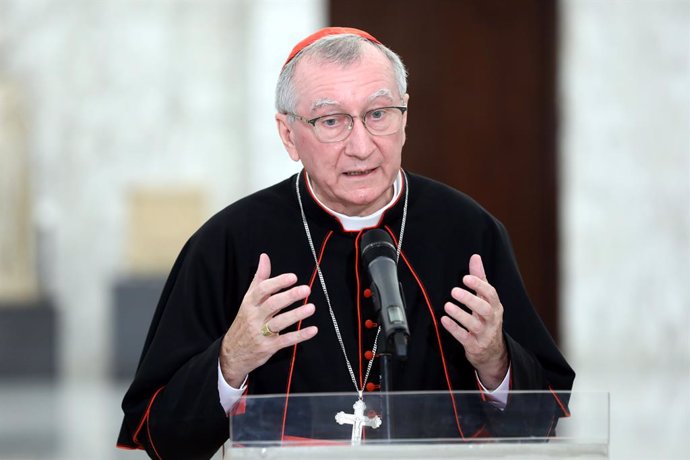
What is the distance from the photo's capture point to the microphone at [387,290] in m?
2.10

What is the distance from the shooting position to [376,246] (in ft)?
7.72

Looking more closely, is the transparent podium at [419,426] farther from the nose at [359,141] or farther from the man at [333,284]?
the nose at [359,141]

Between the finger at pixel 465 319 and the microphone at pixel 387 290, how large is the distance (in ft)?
0.59

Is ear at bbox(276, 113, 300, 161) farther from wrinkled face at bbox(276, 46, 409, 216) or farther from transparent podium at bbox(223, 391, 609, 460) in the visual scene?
transparent podium at bbox(223, 391, 609, 460)

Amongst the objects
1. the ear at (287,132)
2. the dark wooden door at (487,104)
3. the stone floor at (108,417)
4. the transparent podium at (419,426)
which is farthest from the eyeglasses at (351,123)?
the dark wooden door at (487,104)

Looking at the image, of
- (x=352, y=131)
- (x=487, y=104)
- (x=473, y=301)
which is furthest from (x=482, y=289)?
(x=487, y=104)

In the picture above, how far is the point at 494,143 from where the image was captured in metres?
9.58

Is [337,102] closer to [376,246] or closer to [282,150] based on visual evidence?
[376,246]

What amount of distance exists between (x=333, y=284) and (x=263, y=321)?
0.50 m

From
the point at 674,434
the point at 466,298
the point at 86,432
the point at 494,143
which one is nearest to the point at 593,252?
the point at 494,143

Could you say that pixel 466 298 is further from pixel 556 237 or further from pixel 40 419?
pixel 556 237

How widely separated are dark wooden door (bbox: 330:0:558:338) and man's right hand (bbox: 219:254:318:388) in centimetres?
700

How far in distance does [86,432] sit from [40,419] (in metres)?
0.69

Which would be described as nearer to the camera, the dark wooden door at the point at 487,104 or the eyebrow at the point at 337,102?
the eyebrow at the point at 337,102
